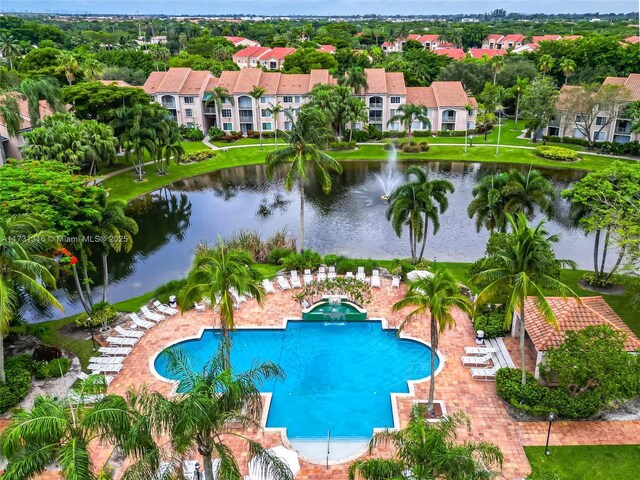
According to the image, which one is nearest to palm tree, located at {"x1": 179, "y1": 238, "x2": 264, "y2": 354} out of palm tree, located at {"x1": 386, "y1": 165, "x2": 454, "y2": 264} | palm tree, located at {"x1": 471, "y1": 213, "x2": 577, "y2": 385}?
palm tree, located at {"x1": 471, "y1": 213, "x2": 577, "y2": 385}

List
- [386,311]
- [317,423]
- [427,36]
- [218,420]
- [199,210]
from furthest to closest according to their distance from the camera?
[427,36]
[199,210]
[386,311]
[317,423]
[218,420]

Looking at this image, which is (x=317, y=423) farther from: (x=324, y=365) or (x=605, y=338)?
(x=605, y=338)

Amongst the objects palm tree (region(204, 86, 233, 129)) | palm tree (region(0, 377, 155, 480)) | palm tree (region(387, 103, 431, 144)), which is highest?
palm tree (region(204, 86, 233, 129))

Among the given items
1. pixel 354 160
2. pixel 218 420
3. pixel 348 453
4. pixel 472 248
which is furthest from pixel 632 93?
pixel 218 420

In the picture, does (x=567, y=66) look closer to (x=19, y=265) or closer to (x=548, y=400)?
(x=548, y=400)

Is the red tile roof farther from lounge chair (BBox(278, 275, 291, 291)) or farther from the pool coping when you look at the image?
lounge chair (BBox(278, 275, 291, 291))

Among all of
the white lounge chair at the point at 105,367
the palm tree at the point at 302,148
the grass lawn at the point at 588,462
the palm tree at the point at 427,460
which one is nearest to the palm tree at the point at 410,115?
the palm tree at the point at 302,148
